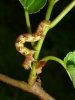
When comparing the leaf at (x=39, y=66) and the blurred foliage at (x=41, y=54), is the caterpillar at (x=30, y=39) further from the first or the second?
the blurred foliage at (x=41, y=54)

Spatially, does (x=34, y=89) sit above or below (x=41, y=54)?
below

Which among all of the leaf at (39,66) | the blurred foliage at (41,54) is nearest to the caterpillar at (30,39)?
the leaf at (39,66)

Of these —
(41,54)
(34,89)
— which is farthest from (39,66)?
(41,54)

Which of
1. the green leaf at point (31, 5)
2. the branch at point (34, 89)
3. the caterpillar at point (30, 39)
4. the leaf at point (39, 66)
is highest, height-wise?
the green leaf at point (31, 5)

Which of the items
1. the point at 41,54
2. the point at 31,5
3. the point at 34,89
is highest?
the point at 41,54

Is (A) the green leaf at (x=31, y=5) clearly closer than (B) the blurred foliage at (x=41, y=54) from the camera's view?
Yes

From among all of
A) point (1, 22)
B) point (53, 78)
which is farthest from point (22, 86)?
point (1, 22)

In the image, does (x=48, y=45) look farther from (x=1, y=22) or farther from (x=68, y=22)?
(x=1, y=22)

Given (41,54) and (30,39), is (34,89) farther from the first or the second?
(41,54)

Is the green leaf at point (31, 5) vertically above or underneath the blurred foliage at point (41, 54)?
underneath
